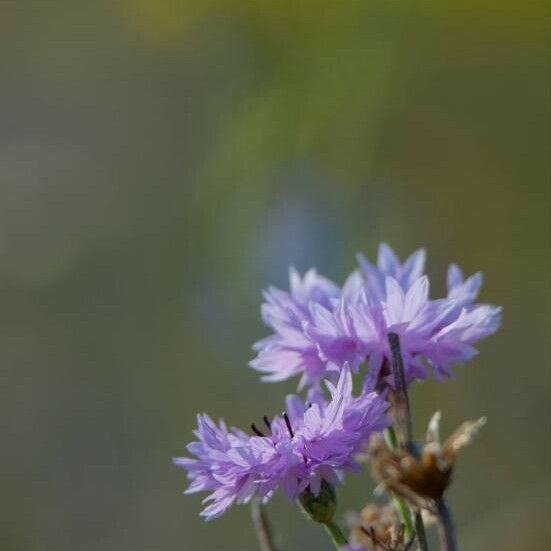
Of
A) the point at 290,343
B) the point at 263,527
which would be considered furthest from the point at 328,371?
the point at 263,527

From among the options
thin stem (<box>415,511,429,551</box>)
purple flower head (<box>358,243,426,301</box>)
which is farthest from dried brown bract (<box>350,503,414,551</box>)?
purple flower head (<box>358,243,426,301</box>)

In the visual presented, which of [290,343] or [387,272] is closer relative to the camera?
[290,343]

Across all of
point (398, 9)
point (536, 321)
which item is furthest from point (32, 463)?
point (398, 9)

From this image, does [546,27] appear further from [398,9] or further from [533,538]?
[533,538]

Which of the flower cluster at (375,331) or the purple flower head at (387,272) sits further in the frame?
the purple flower head at (387,272)

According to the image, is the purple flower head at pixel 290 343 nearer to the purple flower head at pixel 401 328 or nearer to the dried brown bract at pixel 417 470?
the purple flower head at pixel 401 328

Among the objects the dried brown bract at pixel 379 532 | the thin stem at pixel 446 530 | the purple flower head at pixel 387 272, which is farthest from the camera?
the purple flower head at pixel 387 272

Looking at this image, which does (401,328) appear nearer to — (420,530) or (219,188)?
(420,530)

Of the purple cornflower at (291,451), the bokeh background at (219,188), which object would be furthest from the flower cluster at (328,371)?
the bokeh background at (219,188)

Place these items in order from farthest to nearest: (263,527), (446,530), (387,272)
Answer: (387,272)
(263,527)
(446,530)
